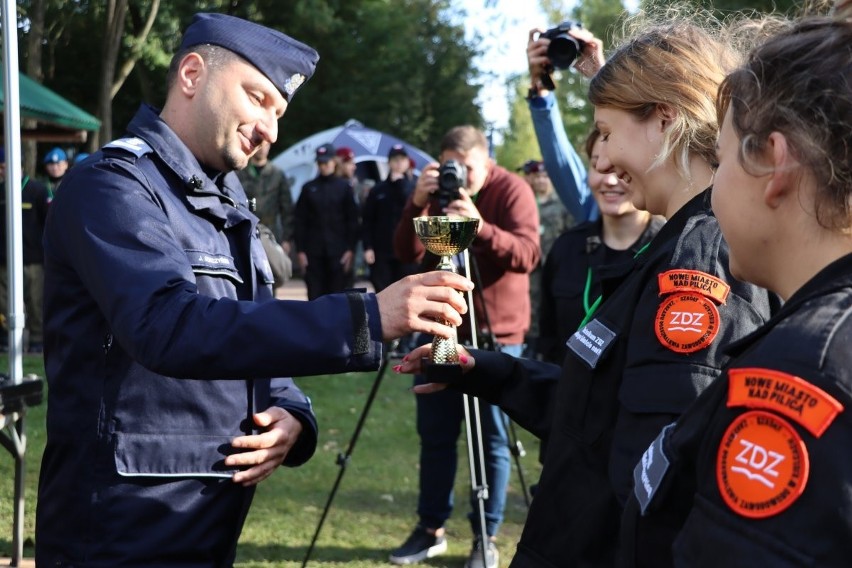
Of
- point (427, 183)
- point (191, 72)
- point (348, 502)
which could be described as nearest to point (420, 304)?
point (191, 72)

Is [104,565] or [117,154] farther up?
[117,154]

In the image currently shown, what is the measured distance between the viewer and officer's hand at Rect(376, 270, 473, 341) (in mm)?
2191

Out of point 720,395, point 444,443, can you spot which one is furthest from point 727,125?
point 444,443

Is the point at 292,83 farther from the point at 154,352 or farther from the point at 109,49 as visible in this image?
the point at 109,49

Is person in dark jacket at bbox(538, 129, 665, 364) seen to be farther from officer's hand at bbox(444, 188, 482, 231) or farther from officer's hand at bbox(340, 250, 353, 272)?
officer's hand at bbox(340, 250, 353, 272)

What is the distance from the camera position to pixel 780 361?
1294mm

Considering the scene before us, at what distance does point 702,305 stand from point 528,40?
2948mm

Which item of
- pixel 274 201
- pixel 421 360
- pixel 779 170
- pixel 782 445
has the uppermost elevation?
pixel 779 170

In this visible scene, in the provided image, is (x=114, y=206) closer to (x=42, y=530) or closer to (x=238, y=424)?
(x=238, y=424)

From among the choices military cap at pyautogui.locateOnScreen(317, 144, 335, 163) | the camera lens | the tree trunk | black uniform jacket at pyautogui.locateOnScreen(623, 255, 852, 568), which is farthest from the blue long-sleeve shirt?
the tree trunk

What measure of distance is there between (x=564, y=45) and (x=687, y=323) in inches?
102

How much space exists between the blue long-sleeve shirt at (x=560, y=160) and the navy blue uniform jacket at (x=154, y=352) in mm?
2540

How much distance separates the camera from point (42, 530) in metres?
2.46

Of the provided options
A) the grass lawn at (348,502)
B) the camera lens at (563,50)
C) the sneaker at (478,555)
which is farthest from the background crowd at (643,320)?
the grass lawn at (348,502)
